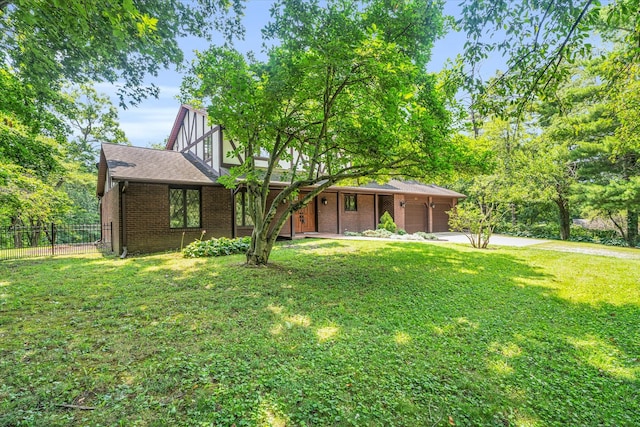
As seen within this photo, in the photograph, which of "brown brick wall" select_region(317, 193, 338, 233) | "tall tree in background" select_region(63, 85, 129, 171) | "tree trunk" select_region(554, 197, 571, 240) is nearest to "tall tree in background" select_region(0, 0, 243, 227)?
"brown brick wall" select_region(317, 193, 338, 233)

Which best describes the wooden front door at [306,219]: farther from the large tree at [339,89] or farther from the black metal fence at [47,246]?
the black metal fence at [47,246]

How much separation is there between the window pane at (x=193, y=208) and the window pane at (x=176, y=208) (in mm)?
246

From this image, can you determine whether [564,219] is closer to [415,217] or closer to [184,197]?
[415,217]

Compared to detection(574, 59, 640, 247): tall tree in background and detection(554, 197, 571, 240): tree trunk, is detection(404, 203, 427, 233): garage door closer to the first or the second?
detection(554, 197, 571, 240): tree trunk

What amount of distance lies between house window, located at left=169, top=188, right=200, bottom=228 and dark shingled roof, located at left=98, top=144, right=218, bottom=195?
0.61 m

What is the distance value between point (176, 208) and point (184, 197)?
503 millimetres

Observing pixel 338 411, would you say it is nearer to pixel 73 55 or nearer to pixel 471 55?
pixel 471 55

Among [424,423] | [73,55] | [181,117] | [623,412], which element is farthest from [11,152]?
[623,412]

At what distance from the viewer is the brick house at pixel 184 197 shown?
10.0m

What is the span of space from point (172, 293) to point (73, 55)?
15.3 ft

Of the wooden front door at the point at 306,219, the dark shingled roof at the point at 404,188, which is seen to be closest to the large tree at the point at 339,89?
the wooden front door at the point at 306,219

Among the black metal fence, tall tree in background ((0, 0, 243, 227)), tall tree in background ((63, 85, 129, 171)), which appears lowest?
the black metal fence

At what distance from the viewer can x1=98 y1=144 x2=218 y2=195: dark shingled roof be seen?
996 centimetres

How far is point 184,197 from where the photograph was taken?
36.6 feet
